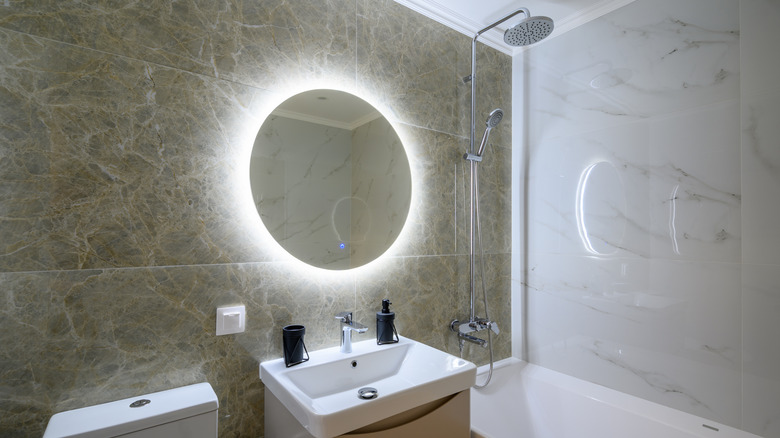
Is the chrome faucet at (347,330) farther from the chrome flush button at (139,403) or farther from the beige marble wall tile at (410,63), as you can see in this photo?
the beige marble wall tile at (410,63)

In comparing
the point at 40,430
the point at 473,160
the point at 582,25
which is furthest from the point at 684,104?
the point at 40,430

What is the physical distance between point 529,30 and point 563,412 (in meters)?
1.88

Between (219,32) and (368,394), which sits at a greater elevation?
(219,32)

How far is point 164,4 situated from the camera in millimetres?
1240

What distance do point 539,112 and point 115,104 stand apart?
6.86ft

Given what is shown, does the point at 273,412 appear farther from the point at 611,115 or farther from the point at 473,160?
the point at 611,115

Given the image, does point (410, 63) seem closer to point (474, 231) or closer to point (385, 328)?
point (474, 231)

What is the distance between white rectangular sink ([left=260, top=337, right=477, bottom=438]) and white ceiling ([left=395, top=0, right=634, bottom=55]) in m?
1.69

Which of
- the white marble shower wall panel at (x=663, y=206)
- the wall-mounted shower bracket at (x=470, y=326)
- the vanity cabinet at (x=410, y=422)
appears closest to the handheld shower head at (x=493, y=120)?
the white marble shower wall panel at (x=663, y=206)

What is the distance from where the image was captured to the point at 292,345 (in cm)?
137

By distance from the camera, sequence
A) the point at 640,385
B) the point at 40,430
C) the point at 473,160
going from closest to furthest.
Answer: the point at 40,430 < the point at 640,385 < the point at 473,160

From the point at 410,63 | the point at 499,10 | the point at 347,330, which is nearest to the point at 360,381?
the point at 347,330

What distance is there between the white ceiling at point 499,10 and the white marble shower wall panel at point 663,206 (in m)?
0.06

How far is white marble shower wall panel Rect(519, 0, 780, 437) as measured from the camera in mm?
1463
